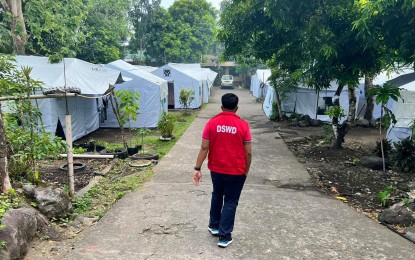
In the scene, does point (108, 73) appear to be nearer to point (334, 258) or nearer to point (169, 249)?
point (169, 249)

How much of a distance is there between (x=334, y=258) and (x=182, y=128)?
1069 centimetres

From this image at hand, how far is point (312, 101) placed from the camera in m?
16.1

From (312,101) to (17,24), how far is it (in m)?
13.2

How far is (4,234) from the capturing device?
3385 millimetres

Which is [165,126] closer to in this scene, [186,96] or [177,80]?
[186,96]

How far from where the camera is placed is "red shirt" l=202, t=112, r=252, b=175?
12.3 feet

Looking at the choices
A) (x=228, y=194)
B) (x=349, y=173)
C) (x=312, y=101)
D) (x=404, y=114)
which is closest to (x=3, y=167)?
(x=228, y=194)

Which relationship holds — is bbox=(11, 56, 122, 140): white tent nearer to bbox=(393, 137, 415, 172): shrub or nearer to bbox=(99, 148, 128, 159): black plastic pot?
bbox=(99, 148, 128, 159): black plastic pot

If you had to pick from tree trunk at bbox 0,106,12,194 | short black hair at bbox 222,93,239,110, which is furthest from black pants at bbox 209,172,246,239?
tree trunk at bbox 0,106,12,194

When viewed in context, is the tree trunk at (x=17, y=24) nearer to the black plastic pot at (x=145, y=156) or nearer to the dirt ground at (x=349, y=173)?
the black plastic pot at (x=145, y=156)

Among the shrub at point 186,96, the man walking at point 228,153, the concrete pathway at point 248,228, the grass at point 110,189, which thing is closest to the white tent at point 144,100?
the shrub at point 186,96

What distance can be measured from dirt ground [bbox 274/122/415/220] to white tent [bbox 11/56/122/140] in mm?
6601

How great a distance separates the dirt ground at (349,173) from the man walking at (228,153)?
8.85ft

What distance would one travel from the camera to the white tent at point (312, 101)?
51.7 feet
